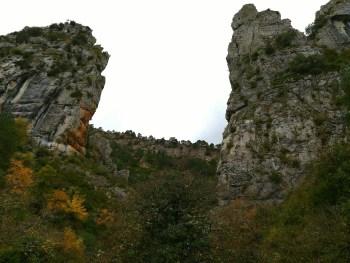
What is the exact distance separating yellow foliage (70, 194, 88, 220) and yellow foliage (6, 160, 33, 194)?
406cm

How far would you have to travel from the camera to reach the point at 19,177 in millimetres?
41938

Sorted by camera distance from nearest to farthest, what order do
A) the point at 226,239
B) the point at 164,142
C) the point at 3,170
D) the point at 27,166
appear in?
1. the point at 226,239
2. the point at 3,170
3. the point at 27,166
4. the point at 164,142

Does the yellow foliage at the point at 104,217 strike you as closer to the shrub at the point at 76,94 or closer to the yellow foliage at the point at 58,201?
the yellow foliage at the point at 58,201

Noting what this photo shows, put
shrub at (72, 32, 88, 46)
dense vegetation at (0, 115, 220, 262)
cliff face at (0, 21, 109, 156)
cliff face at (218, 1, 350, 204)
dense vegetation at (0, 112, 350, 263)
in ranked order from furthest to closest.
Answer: shrub at (72, 32, 88, 46) < cliff face at (0, 21, 109, 156) < cliff face at (218, 1, 350, 204) < dense vegetation at (0, 115, 220, 262) < dense vegetation at (0, 112, 350, 263)

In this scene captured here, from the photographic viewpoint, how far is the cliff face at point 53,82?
6059 cm

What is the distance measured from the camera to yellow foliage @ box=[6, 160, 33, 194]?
4019 cm

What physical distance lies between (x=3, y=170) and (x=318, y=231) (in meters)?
30.6

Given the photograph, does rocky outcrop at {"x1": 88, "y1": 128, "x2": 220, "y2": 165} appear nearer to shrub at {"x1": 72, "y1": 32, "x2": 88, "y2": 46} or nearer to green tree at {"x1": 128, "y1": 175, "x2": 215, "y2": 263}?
shrub at {"x1": 72, "y1": 32, "x2": 88, "y2": 46}

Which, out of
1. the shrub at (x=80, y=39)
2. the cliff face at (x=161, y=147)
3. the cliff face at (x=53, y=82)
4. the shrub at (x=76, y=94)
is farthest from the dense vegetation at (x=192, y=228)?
the cliff face at (x=161, y=147)

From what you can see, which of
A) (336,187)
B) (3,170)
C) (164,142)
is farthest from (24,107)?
(164,142)

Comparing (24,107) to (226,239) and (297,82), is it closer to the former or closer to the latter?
(297,82)

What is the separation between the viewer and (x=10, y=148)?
4809cm

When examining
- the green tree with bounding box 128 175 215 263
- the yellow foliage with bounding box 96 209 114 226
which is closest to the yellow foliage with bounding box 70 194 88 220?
the yellow foliage with bounding box 96 209 114 226

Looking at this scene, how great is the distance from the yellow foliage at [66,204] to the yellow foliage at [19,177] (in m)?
2.40
